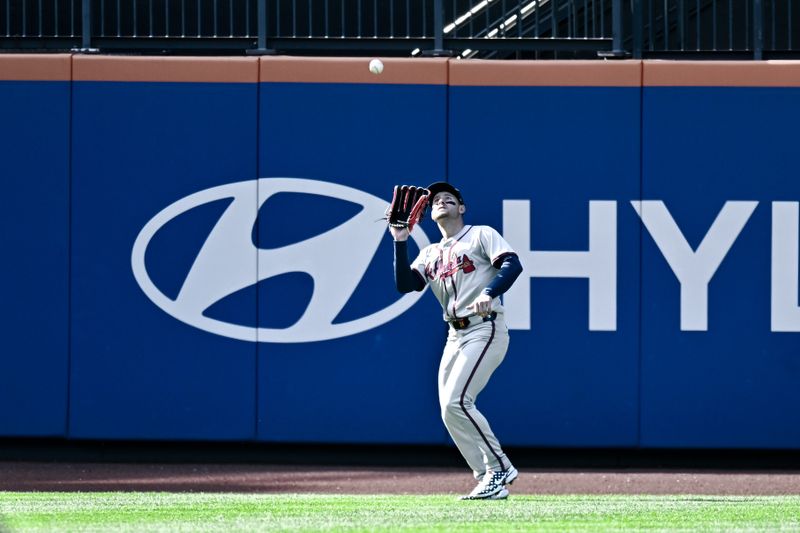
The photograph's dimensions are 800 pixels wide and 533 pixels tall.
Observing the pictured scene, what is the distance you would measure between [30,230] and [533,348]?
3.73 metres

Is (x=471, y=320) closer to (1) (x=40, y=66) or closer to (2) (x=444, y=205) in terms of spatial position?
(2) (x=444, y=205)

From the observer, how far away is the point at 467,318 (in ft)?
24.9

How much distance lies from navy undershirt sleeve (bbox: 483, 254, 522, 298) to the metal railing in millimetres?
3475

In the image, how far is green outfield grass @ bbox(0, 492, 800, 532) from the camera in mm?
5859

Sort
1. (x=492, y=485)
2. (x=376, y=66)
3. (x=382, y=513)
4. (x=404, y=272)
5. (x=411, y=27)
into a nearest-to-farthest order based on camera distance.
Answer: (x=382, y=513) < (x=492, y=485) < (x=404, y=272) < (x=376, y=66) < (x=411, y=27)

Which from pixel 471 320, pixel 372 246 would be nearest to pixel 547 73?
pixel 372 246

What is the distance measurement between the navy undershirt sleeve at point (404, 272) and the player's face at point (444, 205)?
25cm

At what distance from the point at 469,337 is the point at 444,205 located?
2.33 feet

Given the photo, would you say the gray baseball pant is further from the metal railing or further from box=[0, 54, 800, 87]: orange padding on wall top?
the metal railing

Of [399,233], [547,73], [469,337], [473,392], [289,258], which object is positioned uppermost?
[547,73]

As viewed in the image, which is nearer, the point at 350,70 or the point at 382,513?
the point at 382,513

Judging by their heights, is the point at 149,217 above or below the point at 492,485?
above

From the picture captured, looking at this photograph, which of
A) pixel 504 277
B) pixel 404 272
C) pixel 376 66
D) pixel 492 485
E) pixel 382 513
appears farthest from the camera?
pixel 376 66

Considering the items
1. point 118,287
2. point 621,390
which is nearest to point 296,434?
point 118,287
